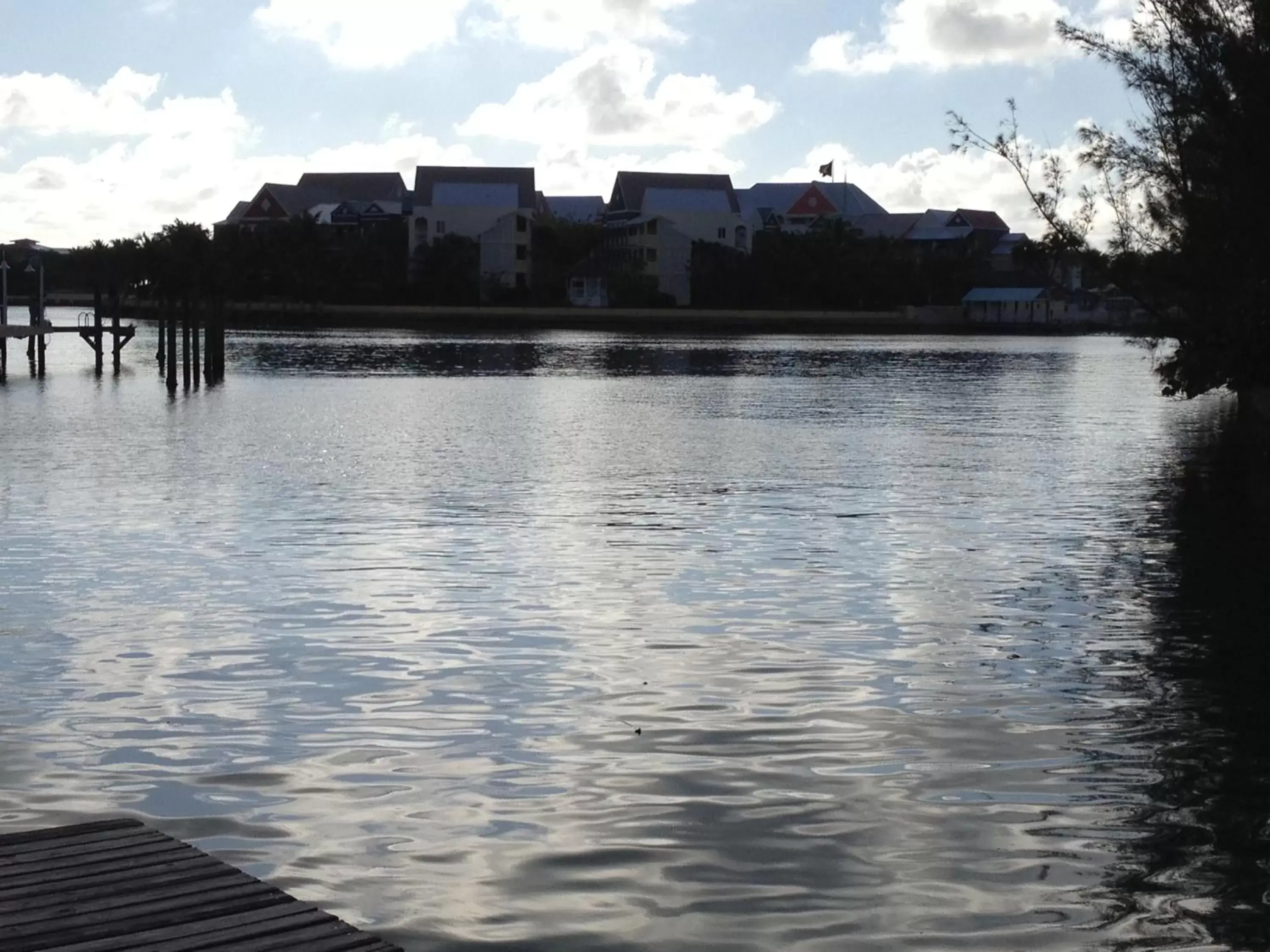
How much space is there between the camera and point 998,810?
1003 centimetres

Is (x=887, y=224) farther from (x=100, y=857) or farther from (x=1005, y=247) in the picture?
(x=100, y=857)

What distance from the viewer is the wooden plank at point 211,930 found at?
20.0 ft

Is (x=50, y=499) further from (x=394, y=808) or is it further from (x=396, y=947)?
(x=396, y=947)

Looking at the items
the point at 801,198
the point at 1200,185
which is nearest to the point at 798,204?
the point at 801,198

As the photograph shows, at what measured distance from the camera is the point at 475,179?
512 ft

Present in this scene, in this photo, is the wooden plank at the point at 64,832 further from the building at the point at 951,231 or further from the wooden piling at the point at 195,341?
the building at the point at 951,231

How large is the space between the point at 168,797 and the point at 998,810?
4720 mm

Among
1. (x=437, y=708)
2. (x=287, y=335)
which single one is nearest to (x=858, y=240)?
(x=287, y=335)

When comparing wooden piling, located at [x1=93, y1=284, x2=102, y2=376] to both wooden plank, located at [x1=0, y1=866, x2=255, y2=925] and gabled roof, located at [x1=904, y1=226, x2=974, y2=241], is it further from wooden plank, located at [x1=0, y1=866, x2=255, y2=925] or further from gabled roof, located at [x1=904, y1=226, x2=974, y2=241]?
gabled roof, located at [x1=904, y1=226, x2=974, y2=241]

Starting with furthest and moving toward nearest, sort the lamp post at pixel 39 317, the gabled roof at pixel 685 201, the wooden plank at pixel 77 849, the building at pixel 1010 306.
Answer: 1. the building at pixel 1010 306
2. the gabled roof at pixel 685 201
3. the lamp post at pixel 39 317
4. the wooden plank at pixel 77 849

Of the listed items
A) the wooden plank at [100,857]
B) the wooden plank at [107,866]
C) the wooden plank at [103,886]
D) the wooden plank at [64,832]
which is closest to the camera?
the wooden plank at [103,886]

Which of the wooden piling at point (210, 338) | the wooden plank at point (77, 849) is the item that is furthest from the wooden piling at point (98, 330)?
the wooden plank at point (77, 849)

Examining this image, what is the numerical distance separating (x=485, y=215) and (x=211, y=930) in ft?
481

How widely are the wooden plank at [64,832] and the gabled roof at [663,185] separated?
153710mm
